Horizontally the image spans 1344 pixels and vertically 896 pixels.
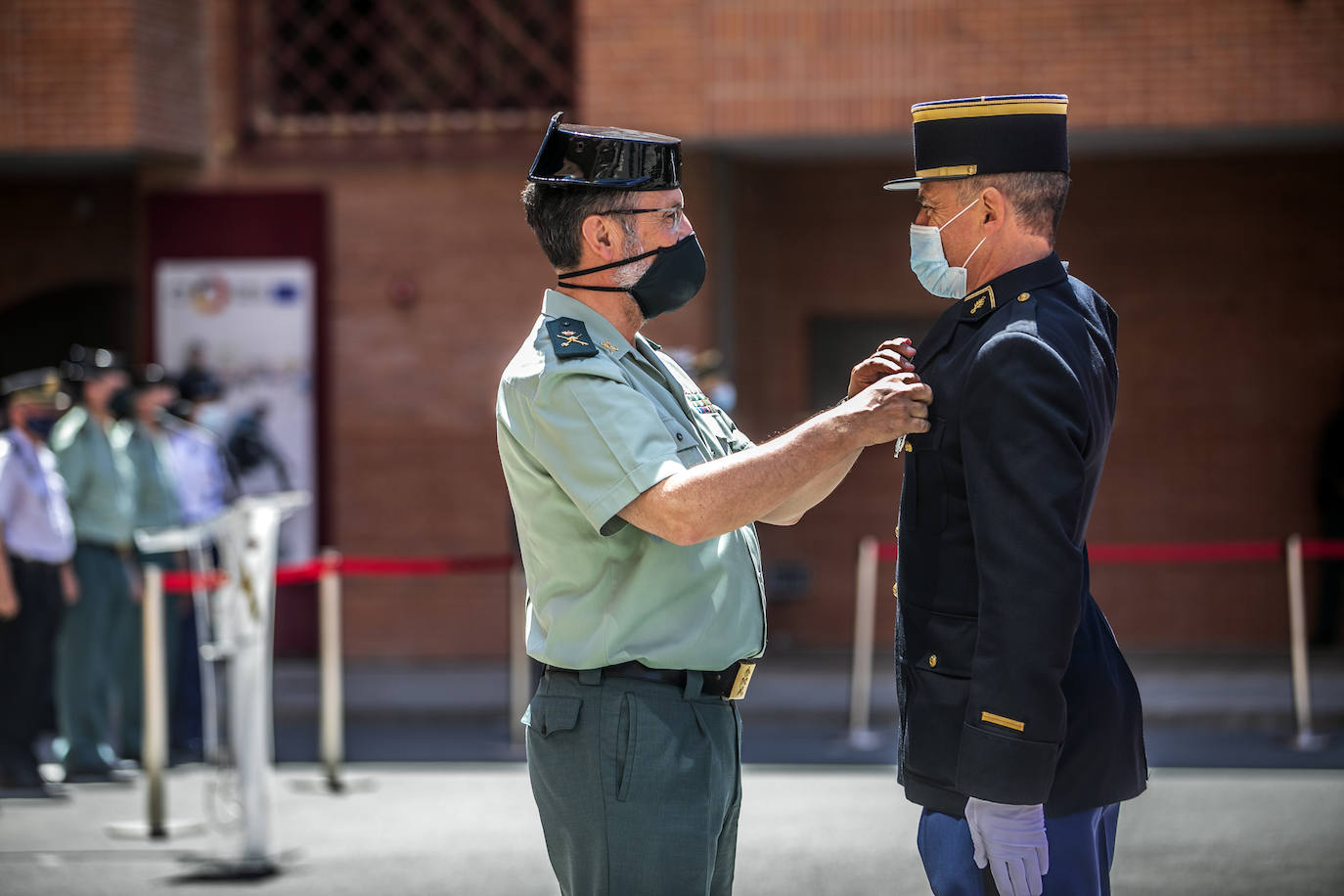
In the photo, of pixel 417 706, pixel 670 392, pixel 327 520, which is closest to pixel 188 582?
pixel 417 706

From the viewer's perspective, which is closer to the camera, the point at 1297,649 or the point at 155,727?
the point at 155,727

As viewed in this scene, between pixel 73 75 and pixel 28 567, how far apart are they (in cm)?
474

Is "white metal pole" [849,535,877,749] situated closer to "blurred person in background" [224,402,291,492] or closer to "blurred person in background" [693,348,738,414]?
"blurred person in background" [693,348,738,414]

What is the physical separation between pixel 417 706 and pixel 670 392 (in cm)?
783

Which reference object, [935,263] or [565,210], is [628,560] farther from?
[935,263]

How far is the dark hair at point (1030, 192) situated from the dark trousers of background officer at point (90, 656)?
729 centimetres

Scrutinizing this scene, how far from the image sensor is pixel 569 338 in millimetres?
3357

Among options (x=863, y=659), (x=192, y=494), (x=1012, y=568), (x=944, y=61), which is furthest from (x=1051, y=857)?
(x=944, y=61)

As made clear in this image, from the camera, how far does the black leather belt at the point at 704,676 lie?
331 centimetres

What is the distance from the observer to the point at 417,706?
11.0 metres

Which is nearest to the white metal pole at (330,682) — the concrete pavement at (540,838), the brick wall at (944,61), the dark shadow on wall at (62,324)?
the concrete pavement at (540,838)

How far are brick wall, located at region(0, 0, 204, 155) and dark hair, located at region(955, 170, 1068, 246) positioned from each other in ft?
34.1

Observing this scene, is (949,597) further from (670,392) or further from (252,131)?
(252,131)

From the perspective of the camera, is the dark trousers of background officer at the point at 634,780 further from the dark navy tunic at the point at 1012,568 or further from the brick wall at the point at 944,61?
the brick wall at the point at 944,61
